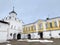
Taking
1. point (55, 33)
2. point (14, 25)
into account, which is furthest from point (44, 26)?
point (14, 25)

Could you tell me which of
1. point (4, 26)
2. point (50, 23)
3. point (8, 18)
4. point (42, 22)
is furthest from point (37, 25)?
point (4, 26)

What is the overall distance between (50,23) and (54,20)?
5.84ft

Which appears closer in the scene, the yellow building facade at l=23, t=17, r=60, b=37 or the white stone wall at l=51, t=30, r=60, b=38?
the white stone wall at l=51, t=30, r=60, b=38

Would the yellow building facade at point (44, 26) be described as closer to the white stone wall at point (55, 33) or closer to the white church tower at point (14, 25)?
the white stone wall at point (55, 33)

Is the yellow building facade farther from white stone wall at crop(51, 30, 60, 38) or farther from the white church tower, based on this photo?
the white church tower

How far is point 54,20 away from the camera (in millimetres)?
32906

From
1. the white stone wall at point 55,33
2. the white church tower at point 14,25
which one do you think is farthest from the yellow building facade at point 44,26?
the white church tower at point 14,25

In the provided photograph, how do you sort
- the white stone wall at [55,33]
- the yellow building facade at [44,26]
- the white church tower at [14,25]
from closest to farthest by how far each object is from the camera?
the white stone wall at [55,33]
the yellow building facade at [44,26]
the white church tower at [14,25]

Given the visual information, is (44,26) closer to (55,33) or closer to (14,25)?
(55,33)

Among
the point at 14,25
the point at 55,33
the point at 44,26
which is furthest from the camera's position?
the point at 14,25

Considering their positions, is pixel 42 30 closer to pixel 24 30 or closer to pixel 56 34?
pixel 56 34

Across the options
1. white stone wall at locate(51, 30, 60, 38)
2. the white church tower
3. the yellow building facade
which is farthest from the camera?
the white church tower

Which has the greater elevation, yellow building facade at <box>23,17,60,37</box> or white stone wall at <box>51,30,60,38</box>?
yellow building facade at <box>23,17,60,37</box>

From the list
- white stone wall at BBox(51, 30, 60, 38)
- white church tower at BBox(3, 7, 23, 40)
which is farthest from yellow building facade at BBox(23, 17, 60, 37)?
white church tower at BBox(3, 7, 23, 40)
